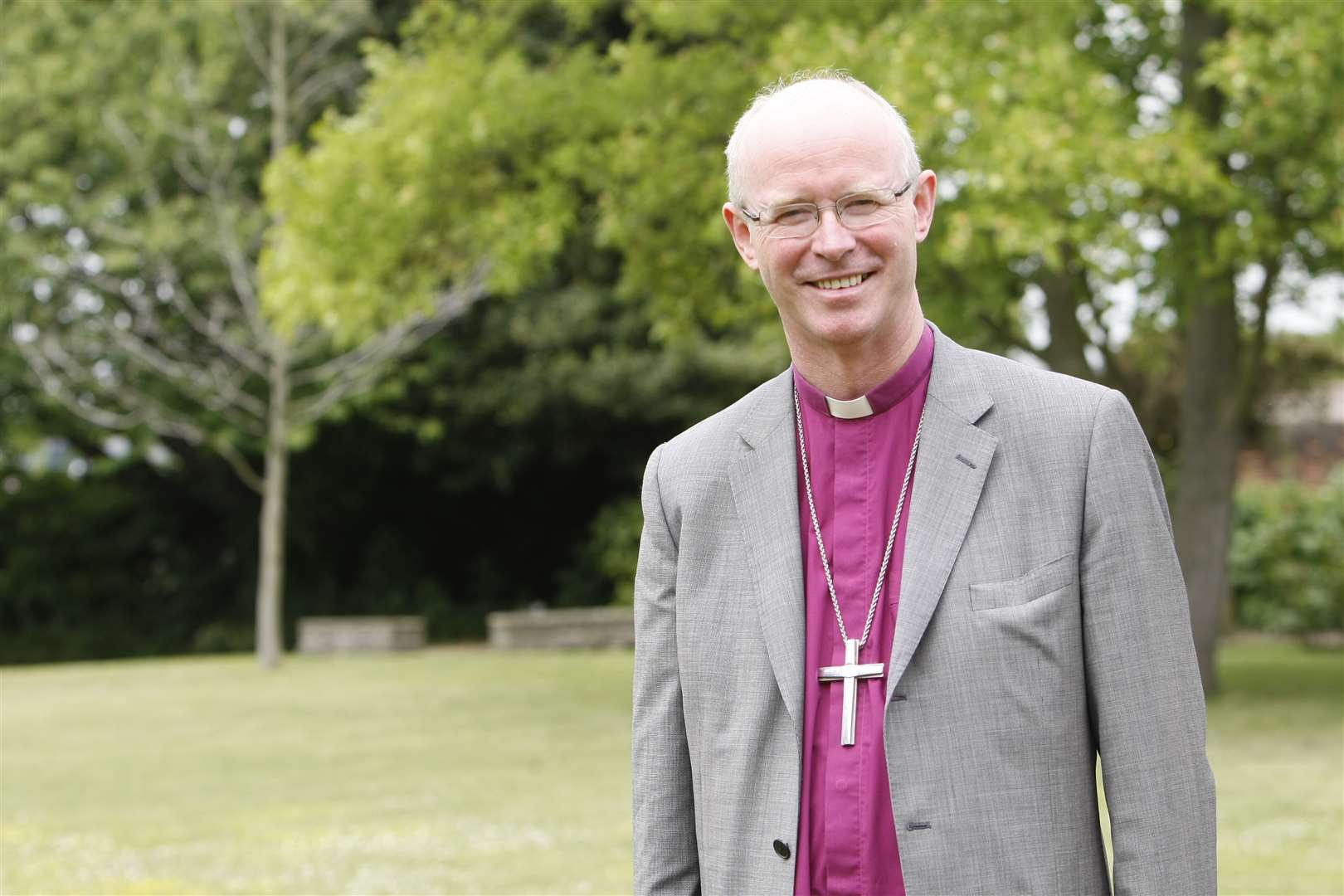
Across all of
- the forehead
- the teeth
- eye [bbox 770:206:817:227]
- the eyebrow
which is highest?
the forehead

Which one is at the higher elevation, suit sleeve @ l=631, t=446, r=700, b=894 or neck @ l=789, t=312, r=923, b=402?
neck @ l=789, t=312, r=923, b=402

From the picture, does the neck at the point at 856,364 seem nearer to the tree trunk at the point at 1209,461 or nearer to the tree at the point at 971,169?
the tree at the point at 971,169

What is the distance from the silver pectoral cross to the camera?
7.72ft

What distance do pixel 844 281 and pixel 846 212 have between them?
11cm

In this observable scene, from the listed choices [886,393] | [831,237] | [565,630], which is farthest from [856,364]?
[565,630]

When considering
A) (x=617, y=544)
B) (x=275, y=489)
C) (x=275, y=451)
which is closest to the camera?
(x=275, y=489)

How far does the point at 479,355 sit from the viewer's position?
25984mm

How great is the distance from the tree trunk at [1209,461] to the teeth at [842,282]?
12.8 meters

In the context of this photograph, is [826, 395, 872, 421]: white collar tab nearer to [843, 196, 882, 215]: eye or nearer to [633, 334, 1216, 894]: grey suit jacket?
[633, 334, 1216, 894]: grey suit jacket

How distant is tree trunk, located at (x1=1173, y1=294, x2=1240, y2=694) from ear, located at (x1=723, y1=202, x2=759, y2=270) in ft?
41.6

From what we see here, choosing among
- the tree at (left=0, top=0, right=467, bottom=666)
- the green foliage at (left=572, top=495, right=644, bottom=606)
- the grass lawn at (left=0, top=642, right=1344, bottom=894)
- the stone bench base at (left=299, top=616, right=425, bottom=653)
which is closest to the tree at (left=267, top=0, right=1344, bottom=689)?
the grass lawn at (left=0, top=642, right=1344, bottom=894)

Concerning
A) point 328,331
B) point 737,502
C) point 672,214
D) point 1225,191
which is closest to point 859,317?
point 737,502

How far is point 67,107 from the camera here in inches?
933

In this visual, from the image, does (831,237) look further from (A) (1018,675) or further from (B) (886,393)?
(A) (1018,675)
